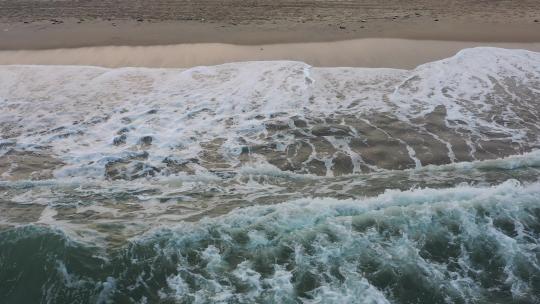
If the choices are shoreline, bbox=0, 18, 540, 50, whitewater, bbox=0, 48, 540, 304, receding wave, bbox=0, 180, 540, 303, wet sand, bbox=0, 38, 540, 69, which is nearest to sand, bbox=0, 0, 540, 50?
shoreline, bbox=0, 18, 540, 50

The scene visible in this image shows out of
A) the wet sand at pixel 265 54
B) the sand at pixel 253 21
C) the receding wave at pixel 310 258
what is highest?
the sand at pixel 253 21

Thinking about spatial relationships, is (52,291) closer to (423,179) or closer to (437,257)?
(437,257)

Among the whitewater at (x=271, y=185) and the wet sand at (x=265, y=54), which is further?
the wet sand at (x=265, y=54)

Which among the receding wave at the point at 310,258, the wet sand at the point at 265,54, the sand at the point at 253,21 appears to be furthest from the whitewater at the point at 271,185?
the sand at the point at 253,21

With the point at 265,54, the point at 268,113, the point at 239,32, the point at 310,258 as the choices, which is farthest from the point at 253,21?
the point at 310,258

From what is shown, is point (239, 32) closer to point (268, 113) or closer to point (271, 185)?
point (268, 113)

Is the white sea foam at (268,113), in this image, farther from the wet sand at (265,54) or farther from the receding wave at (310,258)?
the receding wave at (310,258)

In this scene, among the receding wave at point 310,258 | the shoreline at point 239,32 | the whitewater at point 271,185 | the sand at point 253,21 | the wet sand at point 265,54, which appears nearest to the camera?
the receding wave at point 310,258

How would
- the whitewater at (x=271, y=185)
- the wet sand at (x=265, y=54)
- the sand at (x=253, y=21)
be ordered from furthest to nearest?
the sand at (x=253, y=21) → the wet sand at (x=265, y=54) → the whitewater at (x=271, y=185)
